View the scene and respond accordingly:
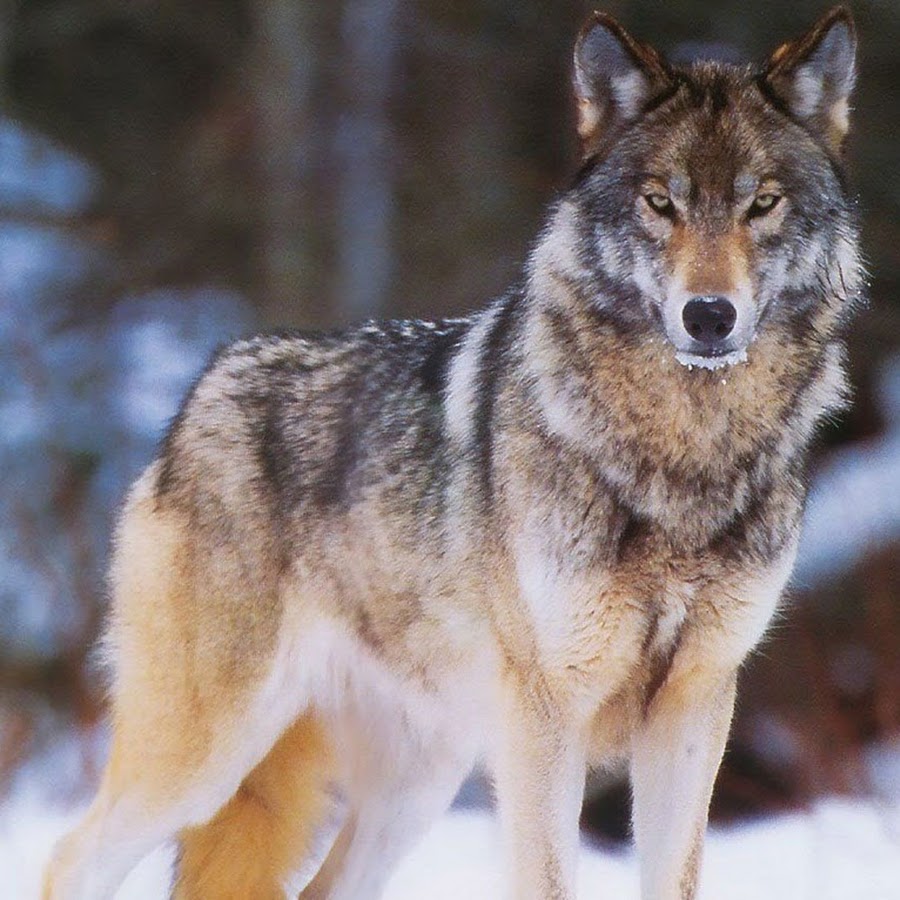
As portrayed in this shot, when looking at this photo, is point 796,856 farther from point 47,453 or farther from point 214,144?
point 214,144

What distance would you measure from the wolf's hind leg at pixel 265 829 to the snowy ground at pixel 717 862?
32 centimetres

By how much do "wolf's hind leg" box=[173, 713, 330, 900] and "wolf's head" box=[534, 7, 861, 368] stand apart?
1.35 meters

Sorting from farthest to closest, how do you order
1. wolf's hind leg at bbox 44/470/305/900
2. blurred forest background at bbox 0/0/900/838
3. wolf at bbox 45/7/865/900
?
blurred forest background at bbox 0/0/900/838 < wolf's hind leg at bbox 44/470/305/900 < wolf at bbox 45/7/865/900

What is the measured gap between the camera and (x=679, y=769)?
305cm

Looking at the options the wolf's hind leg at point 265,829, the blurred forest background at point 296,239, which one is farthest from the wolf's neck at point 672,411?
the blurred forest background at point 296,239

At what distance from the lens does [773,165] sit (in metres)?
2.80

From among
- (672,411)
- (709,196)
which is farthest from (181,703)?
(709,196)

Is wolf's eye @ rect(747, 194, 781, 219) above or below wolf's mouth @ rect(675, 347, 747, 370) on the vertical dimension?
above

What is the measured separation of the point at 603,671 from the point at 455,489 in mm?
542

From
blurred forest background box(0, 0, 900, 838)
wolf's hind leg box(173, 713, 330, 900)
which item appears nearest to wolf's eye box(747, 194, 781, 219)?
wolf's hind leg box(173, 713, 330, 900)

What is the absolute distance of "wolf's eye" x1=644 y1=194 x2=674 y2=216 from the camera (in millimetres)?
2785

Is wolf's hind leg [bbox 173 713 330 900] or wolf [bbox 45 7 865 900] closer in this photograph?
wolf [bbox 45 7 865 900]

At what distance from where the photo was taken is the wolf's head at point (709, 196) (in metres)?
2.71

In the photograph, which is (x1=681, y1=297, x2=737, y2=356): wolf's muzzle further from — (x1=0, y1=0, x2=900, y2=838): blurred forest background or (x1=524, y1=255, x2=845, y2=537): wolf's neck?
(x1=0, y1=0, x2=900, y2=838): blurred forest background
